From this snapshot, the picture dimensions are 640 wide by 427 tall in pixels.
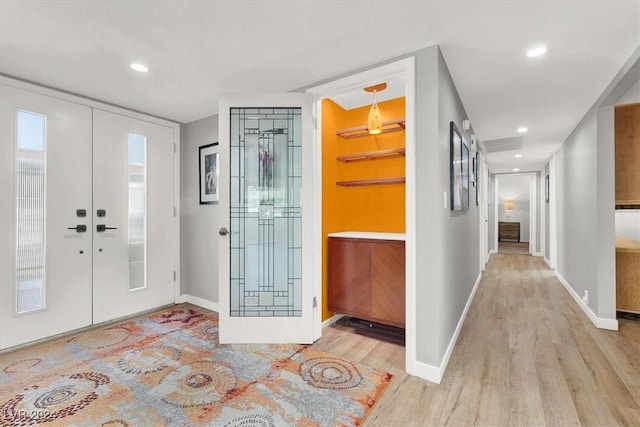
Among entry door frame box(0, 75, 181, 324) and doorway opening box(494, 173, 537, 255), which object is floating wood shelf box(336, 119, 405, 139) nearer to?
entry door frame box(0, 75, 181, 324)

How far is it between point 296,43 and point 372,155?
1.45 meters

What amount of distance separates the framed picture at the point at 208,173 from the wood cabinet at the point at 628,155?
14.7ft

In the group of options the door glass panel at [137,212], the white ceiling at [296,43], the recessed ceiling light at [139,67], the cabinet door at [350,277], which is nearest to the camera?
the white ceiling at [296,43]

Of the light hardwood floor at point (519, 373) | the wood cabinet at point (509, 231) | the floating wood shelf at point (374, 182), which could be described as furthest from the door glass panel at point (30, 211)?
the wood cabinet at point (509, 231)

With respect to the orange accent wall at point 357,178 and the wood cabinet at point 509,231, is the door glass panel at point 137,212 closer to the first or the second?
the orange accent wall at point 357,178

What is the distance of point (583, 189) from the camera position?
365 centimetres

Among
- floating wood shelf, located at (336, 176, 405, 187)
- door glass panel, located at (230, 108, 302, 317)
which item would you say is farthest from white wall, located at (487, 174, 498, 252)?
door glass panel, located at (230, 108, 302, 317)

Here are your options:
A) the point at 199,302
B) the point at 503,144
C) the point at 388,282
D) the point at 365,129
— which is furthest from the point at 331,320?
the point at 503,144

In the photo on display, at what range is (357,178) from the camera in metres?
3.50

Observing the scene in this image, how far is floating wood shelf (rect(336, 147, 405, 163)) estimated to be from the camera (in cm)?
305

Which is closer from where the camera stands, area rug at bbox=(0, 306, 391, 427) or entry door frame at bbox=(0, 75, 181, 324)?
area rug at bbox=(0, 306, 391, 427)

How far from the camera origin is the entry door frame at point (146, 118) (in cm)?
268

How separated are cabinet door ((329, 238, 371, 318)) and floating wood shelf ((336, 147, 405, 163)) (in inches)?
36.7

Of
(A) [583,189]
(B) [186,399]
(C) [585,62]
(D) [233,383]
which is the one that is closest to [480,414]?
(D) [233,383]
